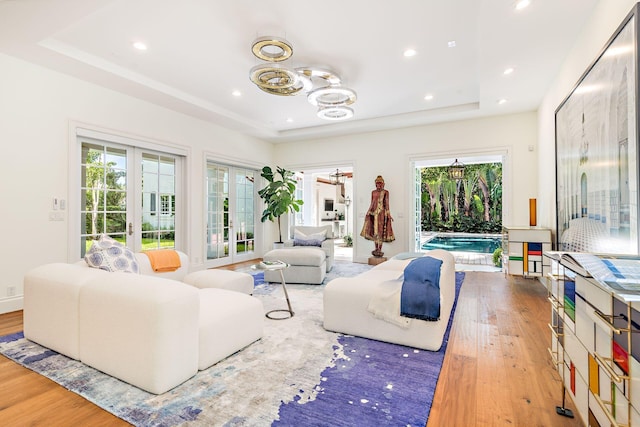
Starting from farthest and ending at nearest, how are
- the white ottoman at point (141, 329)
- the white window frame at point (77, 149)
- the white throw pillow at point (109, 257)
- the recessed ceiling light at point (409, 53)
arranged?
the white window frame at point (77, 149)
the recessed ceiling light at point (409, 53)
the white throw pillow at point (109, 257)
the white ottoman at point (141, 329)

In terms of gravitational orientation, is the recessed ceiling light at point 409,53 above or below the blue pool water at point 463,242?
above

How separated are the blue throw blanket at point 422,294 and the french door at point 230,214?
14.5 ft

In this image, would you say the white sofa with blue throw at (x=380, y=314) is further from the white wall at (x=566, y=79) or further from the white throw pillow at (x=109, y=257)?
the white wall at (x=566, y=79)

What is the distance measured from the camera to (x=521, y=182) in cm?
541

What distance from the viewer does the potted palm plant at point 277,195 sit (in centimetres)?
671

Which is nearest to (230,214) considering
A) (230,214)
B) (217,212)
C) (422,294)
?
(230,214)

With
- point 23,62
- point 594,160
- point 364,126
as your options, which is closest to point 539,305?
point 594,160

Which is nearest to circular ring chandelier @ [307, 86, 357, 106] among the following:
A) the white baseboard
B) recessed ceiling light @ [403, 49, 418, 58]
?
recessed ceiling light @ [403, 49, 418, 58]

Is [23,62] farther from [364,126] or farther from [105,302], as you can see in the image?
[364,126]

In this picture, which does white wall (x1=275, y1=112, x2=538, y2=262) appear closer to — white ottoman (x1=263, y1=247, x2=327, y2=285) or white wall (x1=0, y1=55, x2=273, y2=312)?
white ottoman (x1=263, y1=247, x2=327, y2=285)

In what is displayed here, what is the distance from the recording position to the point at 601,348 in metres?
1.07

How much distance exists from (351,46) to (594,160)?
248 centimetres

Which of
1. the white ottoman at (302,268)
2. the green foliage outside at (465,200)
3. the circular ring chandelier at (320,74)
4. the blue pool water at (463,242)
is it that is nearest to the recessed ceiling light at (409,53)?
the circular ring chandelier at (320,74)

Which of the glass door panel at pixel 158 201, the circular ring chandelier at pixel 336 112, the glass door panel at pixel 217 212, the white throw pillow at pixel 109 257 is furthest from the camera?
the glass door panel at pixel 217 212
